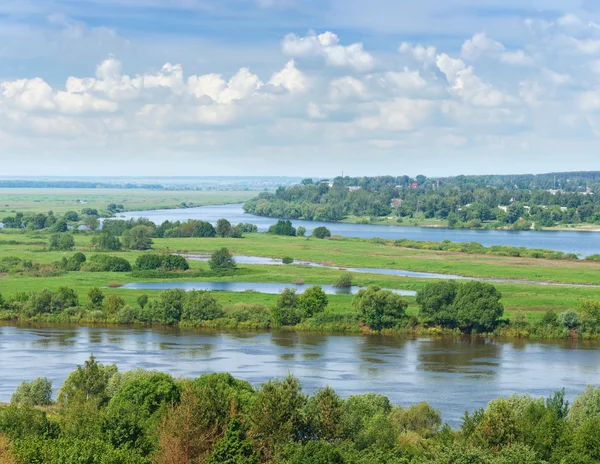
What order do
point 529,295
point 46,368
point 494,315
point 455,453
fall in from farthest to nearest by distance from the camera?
point 529,295
point 494,315
point 46,368
point 455,453

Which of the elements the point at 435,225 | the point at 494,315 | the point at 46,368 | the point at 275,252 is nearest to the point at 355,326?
the point at 494,315

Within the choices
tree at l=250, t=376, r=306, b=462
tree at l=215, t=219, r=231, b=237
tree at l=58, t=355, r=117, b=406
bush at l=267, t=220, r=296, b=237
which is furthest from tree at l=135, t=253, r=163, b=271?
tree at l=250, t=376, r=306, b=462

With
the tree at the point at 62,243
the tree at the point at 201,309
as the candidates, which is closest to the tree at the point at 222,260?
the tree at the point at 62,243

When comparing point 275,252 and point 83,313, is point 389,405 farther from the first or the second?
point 275,252

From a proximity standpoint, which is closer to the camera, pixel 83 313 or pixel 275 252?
pixel 83 313

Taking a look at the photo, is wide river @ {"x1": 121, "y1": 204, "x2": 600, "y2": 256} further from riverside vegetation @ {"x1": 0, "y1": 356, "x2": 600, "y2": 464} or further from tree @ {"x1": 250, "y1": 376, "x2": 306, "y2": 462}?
tree @ {"x1": 250, "y1": 376, "x2": 306, "y2": 462}

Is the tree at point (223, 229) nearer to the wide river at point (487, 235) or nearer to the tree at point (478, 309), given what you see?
the wide river at point (487, 235)

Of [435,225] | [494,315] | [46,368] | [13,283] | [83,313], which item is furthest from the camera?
[435,225]
